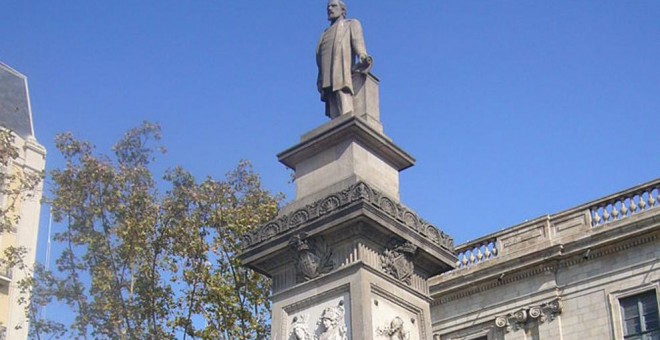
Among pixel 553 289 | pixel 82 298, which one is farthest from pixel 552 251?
pixel 82 298

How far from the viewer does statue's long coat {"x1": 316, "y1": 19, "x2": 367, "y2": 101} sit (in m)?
14.0

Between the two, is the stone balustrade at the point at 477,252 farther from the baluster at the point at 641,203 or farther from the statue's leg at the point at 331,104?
the statue's leg at the point at 331,104

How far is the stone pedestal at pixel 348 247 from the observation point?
12.2 metres

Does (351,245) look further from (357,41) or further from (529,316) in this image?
(529,316)

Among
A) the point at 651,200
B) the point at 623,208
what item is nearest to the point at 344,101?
the point at 651,200

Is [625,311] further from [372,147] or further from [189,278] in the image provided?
[372,147]

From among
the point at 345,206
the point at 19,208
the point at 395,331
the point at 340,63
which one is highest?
the point at 19,208

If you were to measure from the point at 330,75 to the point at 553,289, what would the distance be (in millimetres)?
14980

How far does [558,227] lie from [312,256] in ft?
53.5

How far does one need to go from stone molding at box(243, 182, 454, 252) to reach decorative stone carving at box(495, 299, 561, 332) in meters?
14.3

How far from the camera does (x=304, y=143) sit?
13.6 metres

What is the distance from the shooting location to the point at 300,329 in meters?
12.5

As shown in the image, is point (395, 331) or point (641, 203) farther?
point (641, 203)

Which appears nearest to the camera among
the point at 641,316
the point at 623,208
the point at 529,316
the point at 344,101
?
the point at 344,101
